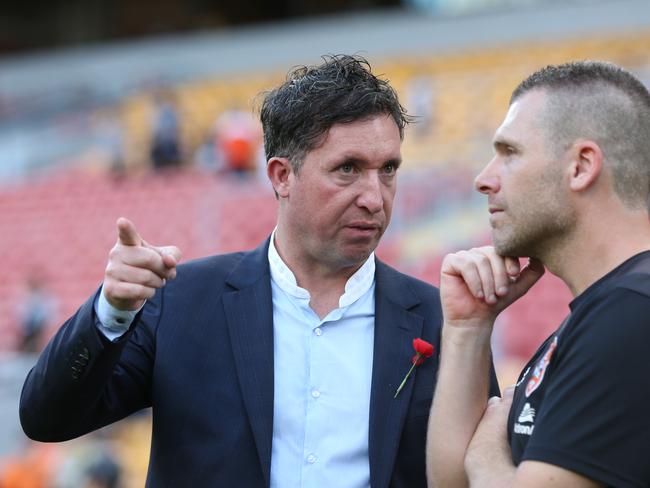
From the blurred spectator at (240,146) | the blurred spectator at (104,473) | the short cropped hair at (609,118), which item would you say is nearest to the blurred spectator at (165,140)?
the blurred spectator at (240,146)

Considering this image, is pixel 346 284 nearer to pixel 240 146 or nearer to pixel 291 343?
pixel 291 343

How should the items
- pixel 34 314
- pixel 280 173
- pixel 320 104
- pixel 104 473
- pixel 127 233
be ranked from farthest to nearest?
pixel 34 314 → pixel 104 473 → pixel 280 173 → pixel 320 104 → pixel 127 233

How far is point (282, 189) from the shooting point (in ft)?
9.57

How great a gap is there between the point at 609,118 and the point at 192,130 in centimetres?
1343

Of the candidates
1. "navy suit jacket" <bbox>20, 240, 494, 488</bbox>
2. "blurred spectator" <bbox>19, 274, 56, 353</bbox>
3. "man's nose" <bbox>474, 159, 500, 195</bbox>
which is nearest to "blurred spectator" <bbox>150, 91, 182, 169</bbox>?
"blurred spectator" <bbox>19, 274, 56, 353</bbox>

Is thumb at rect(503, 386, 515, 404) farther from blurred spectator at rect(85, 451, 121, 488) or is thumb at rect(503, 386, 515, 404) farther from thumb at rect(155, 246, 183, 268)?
blurred spectator at rect(85, 451, 121, 488)

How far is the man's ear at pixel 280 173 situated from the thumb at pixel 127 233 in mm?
646

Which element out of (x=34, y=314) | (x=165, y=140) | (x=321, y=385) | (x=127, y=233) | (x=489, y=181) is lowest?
(x=34, y=314)

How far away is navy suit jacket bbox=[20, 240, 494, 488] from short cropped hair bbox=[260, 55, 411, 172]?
0.36 metres

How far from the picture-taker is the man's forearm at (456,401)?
7.82ft

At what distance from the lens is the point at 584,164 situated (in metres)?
2.17

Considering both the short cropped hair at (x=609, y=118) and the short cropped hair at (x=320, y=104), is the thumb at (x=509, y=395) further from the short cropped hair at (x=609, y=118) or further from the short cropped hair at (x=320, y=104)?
the short cropped hair at (x=320, y=104)

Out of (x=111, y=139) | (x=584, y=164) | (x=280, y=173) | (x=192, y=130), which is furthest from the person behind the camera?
(x=192, y=130)

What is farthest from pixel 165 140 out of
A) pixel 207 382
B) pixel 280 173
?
pixel 207 382
